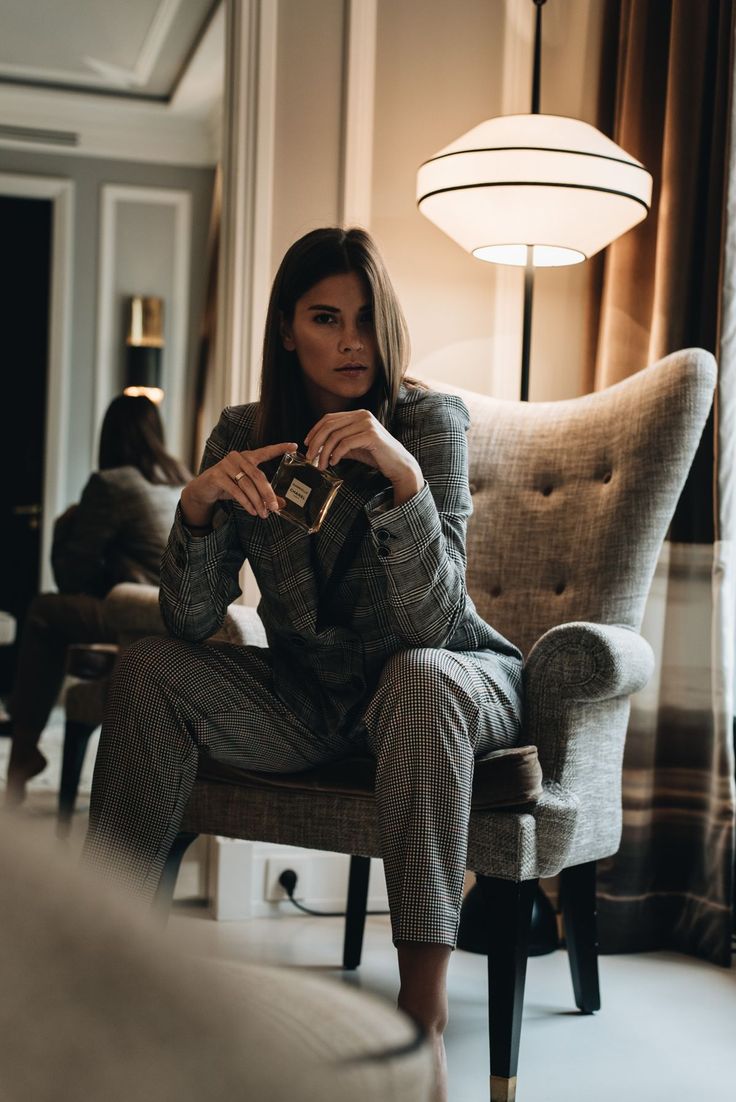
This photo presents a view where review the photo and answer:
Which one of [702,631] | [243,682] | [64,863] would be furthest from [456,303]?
[64,863]

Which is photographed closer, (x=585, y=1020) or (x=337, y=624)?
(x=337, y=624)

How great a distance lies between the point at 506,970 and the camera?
158 cm

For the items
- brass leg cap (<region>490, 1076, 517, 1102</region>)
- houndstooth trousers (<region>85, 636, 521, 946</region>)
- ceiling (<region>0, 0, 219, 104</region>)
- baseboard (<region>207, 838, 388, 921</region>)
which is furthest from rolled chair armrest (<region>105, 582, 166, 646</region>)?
ceiling (<region>0, 0, 219, 104</region>)

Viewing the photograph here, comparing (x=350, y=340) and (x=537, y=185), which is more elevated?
(x=537, y=185)

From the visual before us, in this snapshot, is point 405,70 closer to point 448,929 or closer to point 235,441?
point 235,441

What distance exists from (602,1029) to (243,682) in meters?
0.83

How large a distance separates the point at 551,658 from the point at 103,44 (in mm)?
4211

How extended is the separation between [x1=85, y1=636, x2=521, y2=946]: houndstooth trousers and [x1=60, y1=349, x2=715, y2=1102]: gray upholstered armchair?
0.22ft

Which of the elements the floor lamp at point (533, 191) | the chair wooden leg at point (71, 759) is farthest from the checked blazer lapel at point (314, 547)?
the chair wooden leg at point (71, 759)

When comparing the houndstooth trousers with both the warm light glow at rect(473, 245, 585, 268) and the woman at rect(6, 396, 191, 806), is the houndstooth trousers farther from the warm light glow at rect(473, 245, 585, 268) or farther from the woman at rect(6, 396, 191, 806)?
the woman at rect(6, 396, 191, 806)

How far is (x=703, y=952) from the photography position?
7.43 ft

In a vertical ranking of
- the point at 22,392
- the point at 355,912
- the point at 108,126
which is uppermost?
the point at 108,126

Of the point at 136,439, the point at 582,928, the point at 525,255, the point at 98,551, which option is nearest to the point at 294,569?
the point at 582,928

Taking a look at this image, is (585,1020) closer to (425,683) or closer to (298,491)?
(425,683)
